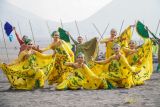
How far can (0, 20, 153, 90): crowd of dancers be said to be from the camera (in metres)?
14.0

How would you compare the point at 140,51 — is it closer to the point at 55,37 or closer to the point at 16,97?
the point at 55,37

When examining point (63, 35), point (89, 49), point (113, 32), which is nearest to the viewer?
point (113, 32)

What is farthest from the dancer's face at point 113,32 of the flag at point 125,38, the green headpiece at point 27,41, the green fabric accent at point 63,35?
the green headpiece at point 27,41

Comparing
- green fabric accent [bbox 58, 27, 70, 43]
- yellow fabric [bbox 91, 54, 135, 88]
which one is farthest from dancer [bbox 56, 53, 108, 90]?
green fabric accent [bbox 58, 27, 70, 43]

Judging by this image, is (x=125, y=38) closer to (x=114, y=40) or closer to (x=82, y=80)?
(x=114, y=40)

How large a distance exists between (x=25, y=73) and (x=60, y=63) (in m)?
1.45

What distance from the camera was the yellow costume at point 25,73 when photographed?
14.3 meters

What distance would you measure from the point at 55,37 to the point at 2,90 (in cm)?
229

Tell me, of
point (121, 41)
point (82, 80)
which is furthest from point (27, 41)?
point (121, 41)

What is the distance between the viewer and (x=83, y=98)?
12328mm

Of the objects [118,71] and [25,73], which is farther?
[25,73]

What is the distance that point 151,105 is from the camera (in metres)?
11.2

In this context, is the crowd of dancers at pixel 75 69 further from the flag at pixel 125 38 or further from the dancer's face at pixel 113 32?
the flag at pixel 125 38

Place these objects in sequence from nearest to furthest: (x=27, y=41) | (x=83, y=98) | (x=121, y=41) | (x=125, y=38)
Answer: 1. (x=83, y=98)
2. (x=27, y=41)
3. (x=121, y=41)
4. (x=125, y=38)
